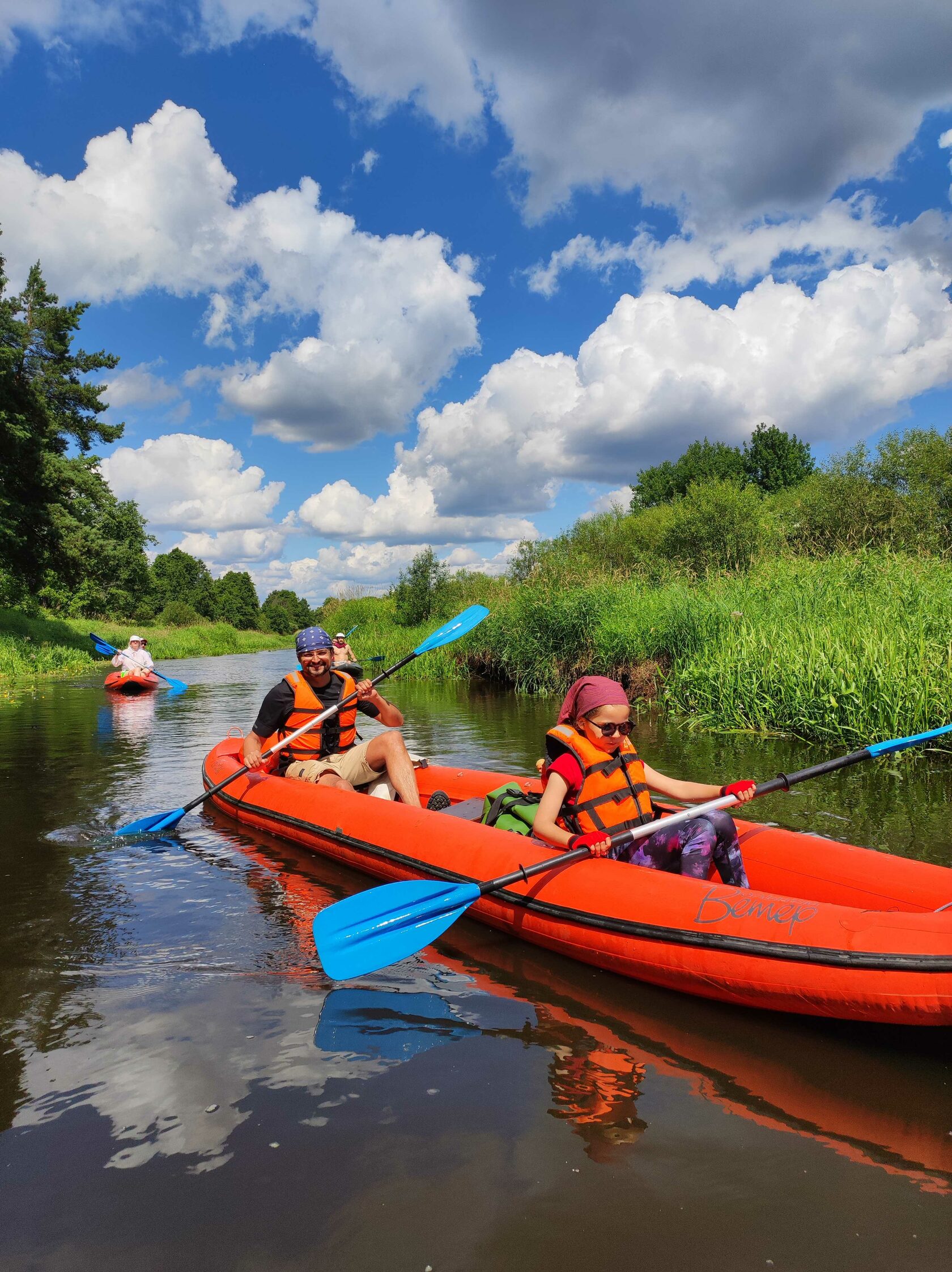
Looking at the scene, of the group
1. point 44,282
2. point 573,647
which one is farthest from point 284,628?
point 573,647

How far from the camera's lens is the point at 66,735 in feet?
30.8

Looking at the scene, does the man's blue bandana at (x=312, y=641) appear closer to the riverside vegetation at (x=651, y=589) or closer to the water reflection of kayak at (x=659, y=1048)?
the water reflection of kayak at (x=659, y=1048)

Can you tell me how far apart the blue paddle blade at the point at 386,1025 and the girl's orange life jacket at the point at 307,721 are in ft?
8.15

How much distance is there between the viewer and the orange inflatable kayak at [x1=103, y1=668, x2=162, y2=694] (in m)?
13.8

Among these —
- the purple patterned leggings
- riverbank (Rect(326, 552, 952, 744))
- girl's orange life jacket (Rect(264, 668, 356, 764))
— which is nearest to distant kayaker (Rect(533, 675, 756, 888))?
the purple patterned leggings

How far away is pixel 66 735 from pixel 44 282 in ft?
57.6

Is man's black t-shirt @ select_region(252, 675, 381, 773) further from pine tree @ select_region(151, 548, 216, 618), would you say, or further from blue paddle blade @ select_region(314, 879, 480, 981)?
pine tree @ select_region(151, 548, 216, 618)

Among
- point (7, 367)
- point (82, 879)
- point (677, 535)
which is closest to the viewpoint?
point (82, 879)

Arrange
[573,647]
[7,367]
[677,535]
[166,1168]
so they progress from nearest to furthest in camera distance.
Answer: [166,1168], [573,647], [7,367], [677,535]

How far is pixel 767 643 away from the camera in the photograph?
7758mm

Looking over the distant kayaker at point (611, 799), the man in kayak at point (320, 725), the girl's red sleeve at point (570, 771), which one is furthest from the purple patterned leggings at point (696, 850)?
the man in kayak at point (320, 725)

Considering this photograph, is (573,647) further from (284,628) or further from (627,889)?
(284,628)

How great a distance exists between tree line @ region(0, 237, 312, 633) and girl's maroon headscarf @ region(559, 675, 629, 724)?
1680cm

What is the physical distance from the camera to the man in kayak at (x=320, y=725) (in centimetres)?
509
